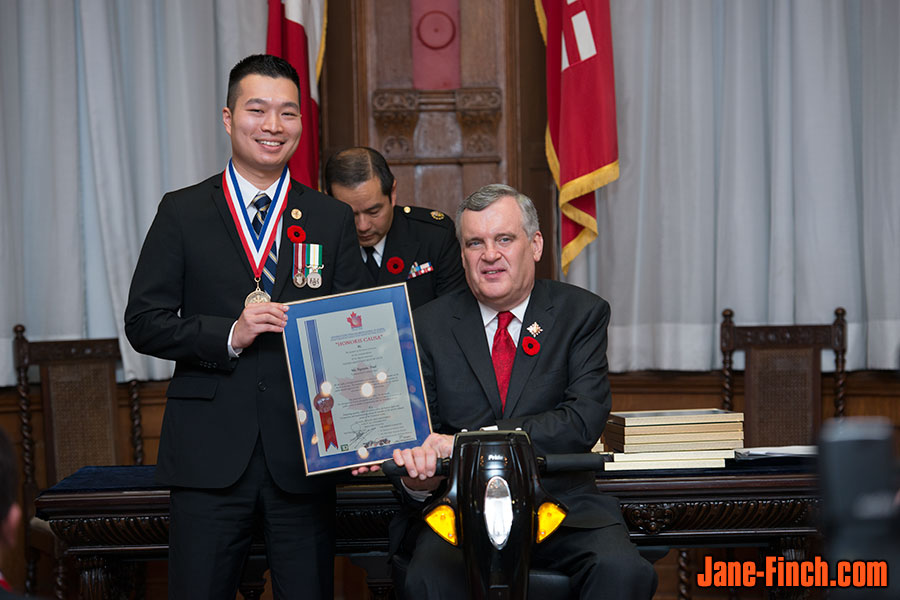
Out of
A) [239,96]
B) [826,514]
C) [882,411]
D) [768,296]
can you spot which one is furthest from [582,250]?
[826,514]

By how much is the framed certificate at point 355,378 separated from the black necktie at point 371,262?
48.3 inches

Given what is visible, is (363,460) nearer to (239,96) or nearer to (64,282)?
(239,96)

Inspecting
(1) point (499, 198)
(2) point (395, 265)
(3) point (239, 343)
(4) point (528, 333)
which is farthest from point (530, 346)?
(2) point (395, 265)

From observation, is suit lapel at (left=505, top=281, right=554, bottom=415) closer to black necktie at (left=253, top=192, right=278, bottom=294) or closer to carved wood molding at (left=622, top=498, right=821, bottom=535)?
carved wood molding at (left=622, top=498, right=821, bottom=535)

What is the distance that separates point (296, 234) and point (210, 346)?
0.39 metres

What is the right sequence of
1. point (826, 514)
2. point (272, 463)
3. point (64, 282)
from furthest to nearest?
1. point (64, 282)
2. point (272, 463)
3. point (826, 514)

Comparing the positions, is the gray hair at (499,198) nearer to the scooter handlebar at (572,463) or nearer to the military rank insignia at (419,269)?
the military rank insignia at (419,269)

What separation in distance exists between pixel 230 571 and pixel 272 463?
1.05 ft

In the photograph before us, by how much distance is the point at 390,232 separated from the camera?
382 centimetres

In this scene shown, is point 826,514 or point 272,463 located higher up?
point 826,514

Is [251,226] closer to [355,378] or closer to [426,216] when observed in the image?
[355,378]

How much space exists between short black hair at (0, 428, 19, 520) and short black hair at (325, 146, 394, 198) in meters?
2.47

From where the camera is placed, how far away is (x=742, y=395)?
4934 mm

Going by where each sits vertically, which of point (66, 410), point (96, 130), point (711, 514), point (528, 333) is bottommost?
point (711, 514)
